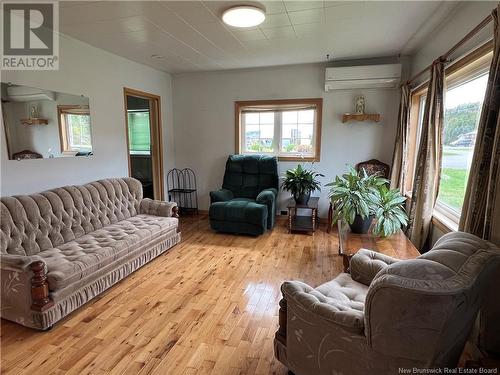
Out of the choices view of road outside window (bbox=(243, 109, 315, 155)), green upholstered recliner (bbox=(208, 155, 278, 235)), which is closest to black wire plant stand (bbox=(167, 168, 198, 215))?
green upholstered recliner (bbox=(208, 155, 278, 235))

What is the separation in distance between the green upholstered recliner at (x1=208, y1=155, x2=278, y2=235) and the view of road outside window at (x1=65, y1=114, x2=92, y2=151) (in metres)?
1.74

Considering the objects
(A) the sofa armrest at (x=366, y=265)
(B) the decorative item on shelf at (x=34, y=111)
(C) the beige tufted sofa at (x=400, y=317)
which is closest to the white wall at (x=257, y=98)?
(B) the decorative item on shelf at (x=34, y=111)

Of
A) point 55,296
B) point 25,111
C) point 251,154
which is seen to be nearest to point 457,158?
point 251,154

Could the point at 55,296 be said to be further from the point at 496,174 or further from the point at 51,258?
the point at 496,174

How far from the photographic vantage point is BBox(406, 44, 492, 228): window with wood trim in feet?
7.30

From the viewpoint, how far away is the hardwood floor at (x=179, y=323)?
5.77 feet

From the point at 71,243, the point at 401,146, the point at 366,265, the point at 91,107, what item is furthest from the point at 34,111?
the point at 401,146

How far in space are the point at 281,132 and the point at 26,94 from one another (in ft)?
11.0

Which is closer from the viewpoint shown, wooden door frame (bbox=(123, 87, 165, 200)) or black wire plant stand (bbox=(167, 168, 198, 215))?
wooden door frame (bbox=(123, 87, 165, 200))

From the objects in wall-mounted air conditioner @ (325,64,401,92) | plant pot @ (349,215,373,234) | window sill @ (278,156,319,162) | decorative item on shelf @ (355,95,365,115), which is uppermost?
wall-mounted air conditioner @ (325,64,401,92)

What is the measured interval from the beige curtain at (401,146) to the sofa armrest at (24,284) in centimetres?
387

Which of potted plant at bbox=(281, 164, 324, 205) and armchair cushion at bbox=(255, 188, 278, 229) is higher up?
potted plant at bbox=(281, 164, 324, 205)

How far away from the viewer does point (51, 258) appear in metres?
2.32

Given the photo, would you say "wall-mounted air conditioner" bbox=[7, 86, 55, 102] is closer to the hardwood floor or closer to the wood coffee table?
the hardwood floor
